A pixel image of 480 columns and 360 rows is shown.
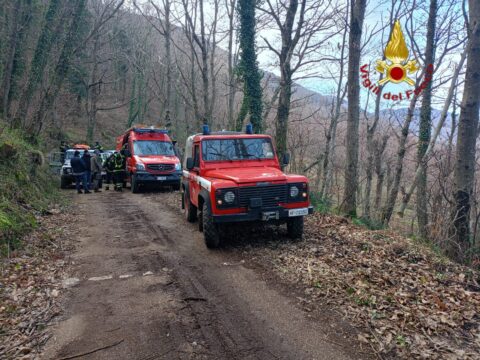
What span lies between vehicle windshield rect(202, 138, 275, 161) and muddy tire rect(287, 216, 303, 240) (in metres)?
1.64

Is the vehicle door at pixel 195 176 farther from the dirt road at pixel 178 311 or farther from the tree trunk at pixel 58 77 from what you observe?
the tree trunk at pixel 58 77

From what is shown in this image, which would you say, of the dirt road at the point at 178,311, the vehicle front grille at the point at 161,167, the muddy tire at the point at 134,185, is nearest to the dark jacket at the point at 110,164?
the muddy tire at the point at 134,185

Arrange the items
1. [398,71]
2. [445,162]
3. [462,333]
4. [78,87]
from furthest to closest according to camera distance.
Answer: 1. [78,87]
2. [445,162]
3. [398,71]
4. [462,333]

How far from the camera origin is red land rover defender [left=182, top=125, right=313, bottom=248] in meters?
6.25

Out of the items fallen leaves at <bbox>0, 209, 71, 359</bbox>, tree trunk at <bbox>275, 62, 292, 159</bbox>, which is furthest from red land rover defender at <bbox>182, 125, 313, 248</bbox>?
tree trunk at <bbox>275, 62, 292, 159</bbox>

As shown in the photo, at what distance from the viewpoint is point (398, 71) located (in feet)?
26.4

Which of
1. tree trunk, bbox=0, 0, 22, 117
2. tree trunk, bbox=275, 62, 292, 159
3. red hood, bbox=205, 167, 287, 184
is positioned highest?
tree trunk, bbox=0, 0, 22, 117

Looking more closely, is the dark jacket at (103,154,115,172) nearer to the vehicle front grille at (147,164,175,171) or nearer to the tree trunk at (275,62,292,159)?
the vehicle front grille at (147,164,175,171)

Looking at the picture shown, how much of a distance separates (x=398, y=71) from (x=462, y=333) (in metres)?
6.12

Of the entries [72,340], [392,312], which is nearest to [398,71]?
[392,312]

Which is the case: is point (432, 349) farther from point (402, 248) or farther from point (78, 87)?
point (78, 87)

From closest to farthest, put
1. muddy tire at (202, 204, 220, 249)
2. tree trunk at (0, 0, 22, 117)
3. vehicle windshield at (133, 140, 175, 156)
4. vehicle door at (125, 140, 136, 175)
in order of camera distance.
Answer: muddy tire at (202, 204, 220, 249), vehicle door at (125, 140, 136, 175), vehicle windshield at (133, 140, 175, 156), tree trunk at (0, 0, 22, 117)

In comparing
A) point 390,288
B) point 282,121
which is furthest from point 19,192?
point 390,288

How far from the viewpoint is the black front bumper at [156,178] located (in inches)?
550
